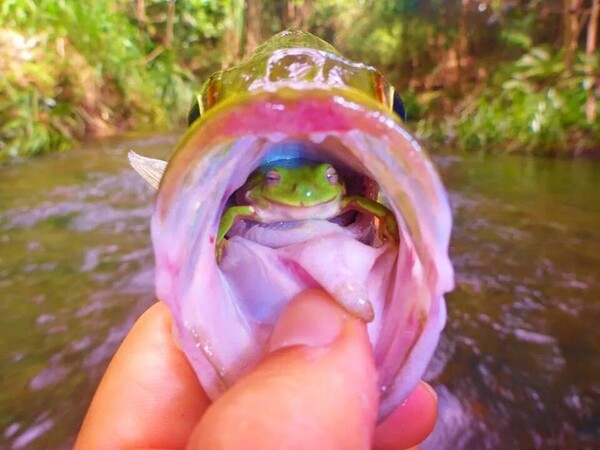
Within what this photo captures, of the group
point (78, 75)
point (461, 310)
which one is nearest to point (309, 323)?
point (461, 310)

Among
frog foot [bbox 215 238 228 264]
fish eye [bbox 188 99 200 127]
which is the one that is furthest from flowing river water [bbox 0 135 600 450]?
fish eye [bbox 188 99 200 127]

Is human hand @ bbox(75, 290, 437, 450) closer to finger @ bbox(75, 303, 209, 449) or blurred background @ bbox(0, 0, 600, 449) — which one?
finger @ bbox(75, 303, 209, 449)

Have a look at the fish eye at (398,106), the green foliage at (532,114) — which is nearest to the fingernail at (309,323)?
the fish eye at (398,106)

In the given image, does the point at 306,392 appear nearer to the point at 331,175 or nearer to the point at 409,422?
the point at 331,175

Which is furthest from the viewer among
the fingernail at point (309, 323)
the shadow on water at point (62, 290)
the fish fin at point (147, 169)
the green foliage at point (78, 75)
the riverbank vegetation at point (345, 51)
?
the riverbank vegetation at point (345, 51)

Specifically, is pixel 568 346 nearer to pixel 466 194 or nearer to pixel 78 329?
pixel 78 329

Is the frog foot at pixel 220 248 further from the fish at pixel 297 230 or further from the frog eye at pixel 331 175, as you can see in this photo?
the frog eye at pixel 331 175
